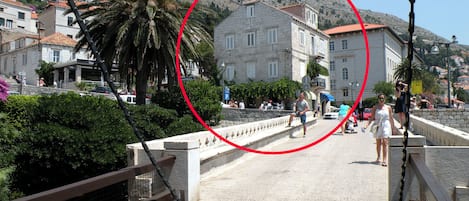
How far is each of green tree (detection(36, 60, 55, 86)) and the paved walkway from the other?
48.0m

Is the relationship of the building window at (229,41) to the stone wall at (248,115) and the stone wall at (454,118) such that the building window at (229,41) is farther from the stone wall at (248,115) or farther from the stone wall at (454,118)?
the stone wall at (454,118)

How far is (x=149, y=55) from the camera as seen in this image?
17.9 metres

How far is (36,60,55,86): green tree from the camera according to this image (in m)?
52.2

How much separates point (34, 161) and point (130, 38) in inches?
355

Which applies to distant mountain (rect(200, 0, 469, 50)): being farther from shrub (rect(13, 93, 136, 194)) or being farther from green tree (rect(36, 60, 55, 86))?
green tree (rect(36, 60, 55, 86))

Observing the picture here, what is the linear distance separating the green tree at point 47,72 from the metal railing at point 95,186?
52.0 m

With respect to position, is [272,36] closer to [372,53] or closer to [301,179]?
[372,53]

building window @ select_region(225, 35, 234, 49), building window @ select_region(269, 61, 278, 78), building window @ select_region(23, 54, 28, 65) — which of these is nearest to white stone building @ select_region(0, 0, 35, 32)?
building window @ select_region(23, 54, 28, 65)

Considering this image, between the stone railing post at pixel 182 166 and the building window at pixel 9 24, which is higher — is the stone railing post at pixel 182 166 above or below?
below

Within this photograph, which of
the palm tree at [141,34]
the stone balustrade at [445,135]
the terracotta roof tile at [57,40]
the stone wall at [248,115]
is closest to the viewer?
the stone balustrade at [445,135]

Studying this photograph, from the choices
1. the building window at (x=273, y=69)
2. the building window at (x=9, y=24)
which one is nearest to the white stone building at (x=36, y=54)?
the building window at (x=9, y=24)

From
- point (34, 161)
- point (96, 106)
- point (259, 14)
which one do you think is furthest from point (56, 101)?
point (259, 14)

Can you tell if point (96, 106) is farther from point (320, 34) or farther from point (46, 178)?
point (320, 34)

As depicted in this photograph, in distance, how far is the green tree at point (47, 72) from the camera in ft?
171
